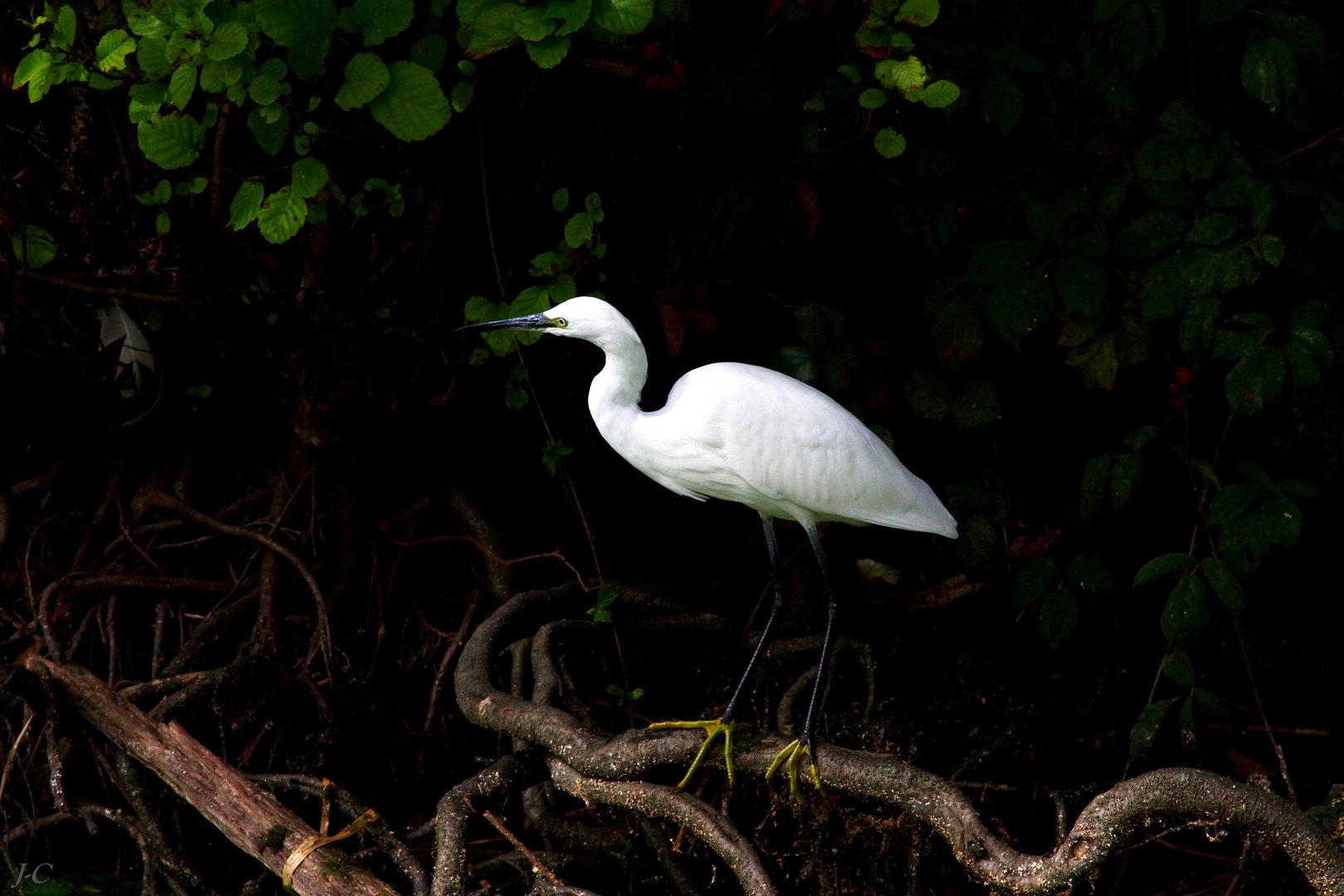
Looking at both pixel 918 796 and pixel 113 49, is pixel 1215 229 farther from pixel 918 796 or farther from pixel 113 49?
pixel 113 49

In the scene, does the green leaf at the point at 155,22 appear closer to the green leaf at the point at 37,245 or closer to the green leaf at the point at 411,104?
the green leaf at the point at 411,104

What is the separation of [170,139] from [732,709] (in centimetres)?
121

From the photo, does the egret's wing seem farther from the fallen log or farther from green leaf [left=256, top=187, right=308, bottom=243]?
the fallen log

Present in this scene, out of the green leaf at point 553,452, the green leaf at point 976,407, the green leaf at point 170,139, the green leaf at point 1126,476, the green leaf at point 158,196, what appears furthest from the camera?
the green leaf at point 553,452

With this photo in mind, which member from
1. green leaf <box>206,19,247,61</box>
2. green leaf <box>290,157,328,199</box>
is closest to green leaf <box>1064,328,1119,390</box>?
green leaf <box>290,157,328,199</box>

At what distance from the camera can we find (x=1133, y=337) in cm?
205

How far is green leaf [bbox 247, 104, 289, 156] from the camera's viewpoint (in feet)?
5.65

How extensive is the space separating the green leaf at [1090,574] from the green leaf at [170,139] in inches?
66.6

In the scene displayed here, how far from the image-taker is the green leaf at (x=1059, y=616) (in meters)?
2.21

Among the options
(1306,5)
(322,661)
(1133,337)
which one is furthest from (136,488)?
(1306,5)

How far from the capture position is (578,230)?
Answer: 2062mm

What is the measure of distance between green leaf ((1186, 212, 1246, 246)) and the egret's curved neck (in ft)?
2.95

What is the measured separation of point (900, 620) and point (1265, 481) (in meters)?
0.81

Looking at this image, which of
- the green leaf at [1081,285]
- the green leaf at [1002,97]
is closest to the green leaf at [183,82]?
the green leaf at [1002,97]
